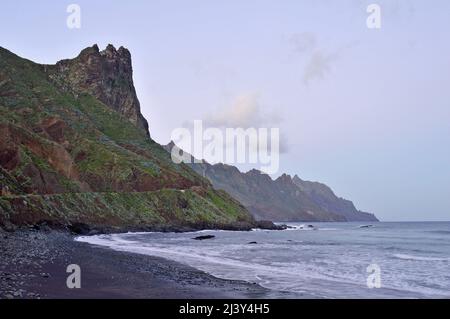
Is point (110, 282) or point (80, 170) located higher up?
point (80, 170)

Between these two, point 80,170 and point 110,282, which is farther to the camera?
point 80,170

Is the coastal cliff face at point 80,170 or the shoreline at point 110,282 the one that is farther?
the coastal cliff face at point 80,170

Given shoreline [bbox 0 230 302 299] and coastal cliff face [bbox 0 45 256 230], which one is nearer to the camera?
shoreline [bbox 0 230 302 299]

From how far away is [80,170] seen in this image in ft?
438

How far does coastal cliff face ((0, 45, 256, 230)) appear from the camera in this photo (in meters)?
83.5

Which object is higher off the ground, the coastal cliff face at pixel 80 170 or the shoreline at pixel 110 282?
the coastal cliff face at pixel 80 170

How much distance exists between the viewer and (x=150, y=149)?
586ft

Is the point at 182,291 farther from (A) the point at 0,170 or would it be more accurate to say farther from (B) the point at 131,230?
(B) the point at 131,230

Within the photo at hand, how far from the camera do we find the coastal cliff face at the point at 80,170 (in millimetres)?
83500

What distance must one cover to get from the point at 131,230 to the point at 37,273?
7727cm

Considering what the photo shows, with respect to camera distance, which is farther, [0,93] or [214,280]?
[0,93]
